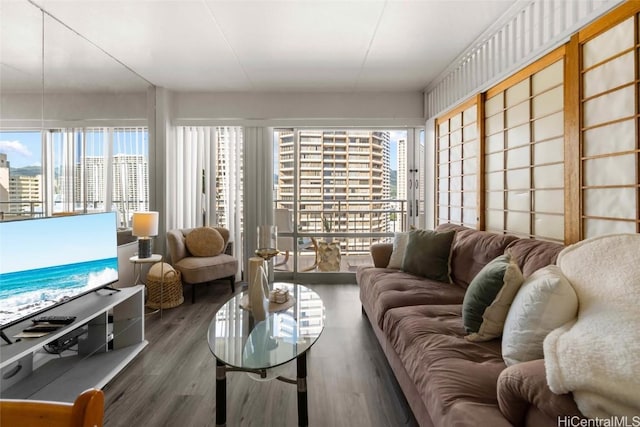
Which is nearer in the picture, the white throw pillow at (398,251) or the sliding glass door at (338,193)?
the white throw pillow at (398,251)

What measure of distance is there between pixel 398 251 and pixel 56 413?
8.77ft

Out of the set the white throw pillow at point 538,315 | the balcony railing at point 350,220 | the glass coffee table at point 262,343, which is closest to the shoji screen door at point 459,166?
the balcony railing at point 350,220

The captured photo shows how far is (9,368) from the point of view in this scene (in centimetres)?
179

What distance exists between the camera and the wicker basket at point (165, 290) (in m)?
3.42

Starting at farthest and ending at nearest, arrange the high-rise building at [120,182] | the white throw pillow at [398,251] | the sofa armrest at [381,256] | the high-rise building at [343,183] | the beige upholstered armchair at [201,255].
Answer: the high-rise building at [343,183] → the beige upholstered armchair at [201,255] → the sofa armrest at [381,256] → the white throw pillow at [398,251] → the high-rise building at [120,182]

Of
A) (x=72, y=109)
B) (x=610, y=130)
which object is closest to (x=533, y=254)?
(x=610, y=130)

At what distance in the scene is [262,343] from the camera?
5.36 feet

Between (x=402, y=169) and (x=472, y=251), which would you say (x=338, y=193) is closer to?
(x=402, y=169)

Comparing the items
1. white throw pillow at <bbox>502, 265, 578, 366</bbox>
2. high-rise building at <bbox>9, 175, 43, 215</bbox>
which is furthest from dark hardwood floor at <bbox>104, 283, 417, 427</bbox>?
high-rise building at <bbox>9, 175, 43, 215</bbox>

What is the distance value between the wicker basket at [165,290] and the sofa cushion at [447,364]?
8.09ft

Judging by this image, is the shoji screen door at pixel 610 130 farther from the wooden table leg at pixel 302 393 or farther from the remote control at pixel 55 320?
the remote control at pixel 55 320

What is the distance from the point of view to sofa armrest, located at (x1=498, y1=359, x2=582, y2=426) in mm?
864

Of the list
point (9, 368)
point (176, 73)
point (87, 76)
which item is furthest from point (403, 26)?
point (9, 368)

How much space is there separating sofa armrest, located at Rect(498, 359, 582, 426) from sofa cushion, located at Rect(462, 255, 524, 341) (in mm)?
512
